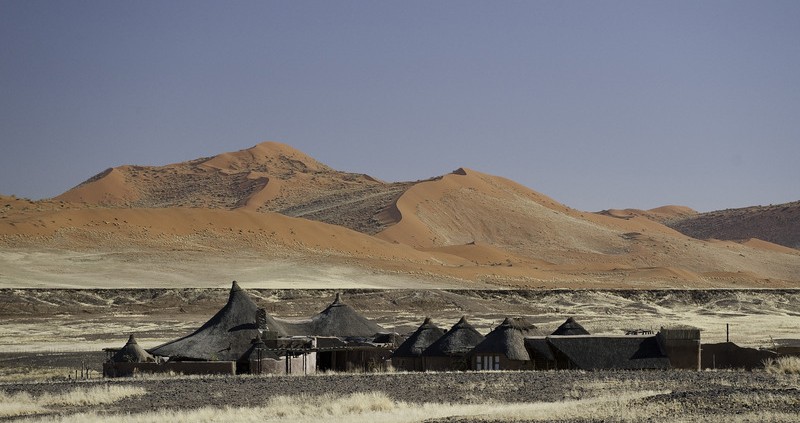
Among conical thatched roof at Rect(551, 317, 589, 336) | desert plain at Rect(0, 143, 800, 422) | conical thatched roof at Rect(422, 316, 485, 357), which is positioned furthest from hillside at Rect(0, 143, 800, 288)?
conical thatched roof at Rect(422, 316, 485, 357)

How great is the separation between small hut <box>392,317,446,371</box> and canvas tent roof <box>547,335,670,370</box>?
5177 mm

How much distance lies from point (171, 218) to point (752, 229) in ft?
338

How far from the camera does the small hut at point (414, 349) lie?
4147cm

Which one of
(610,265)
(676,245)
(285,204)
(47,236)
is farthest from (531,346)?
(285,204)

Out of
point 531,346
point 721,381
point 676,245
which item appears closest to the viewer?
point 721,381

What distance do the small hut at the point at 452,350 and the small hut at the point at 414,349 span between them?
13.6 inches

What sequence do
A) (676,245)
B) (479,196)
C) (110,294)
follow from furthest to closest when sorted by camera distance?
(479,196) < (676,245) < (110,294)

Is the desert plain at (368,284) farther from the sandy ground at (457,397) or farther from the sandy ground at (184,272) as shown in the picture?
the sandy ground at (184,272)

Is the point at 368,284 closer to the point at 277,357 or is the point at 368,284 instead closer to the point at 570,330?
the point at 570,330

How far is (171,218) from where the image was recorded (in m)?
113

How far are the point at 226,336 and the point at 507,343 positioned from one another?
31.1ft

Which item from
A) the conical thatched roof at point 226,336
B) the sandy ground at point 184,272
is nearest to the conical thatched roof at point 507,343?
the conical thatched roof at point 226,336

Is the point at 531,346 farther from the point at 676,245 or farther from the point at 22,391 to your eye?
the point at 676,245

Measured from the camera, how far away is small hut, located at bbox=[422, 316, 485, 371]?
40.7 m
